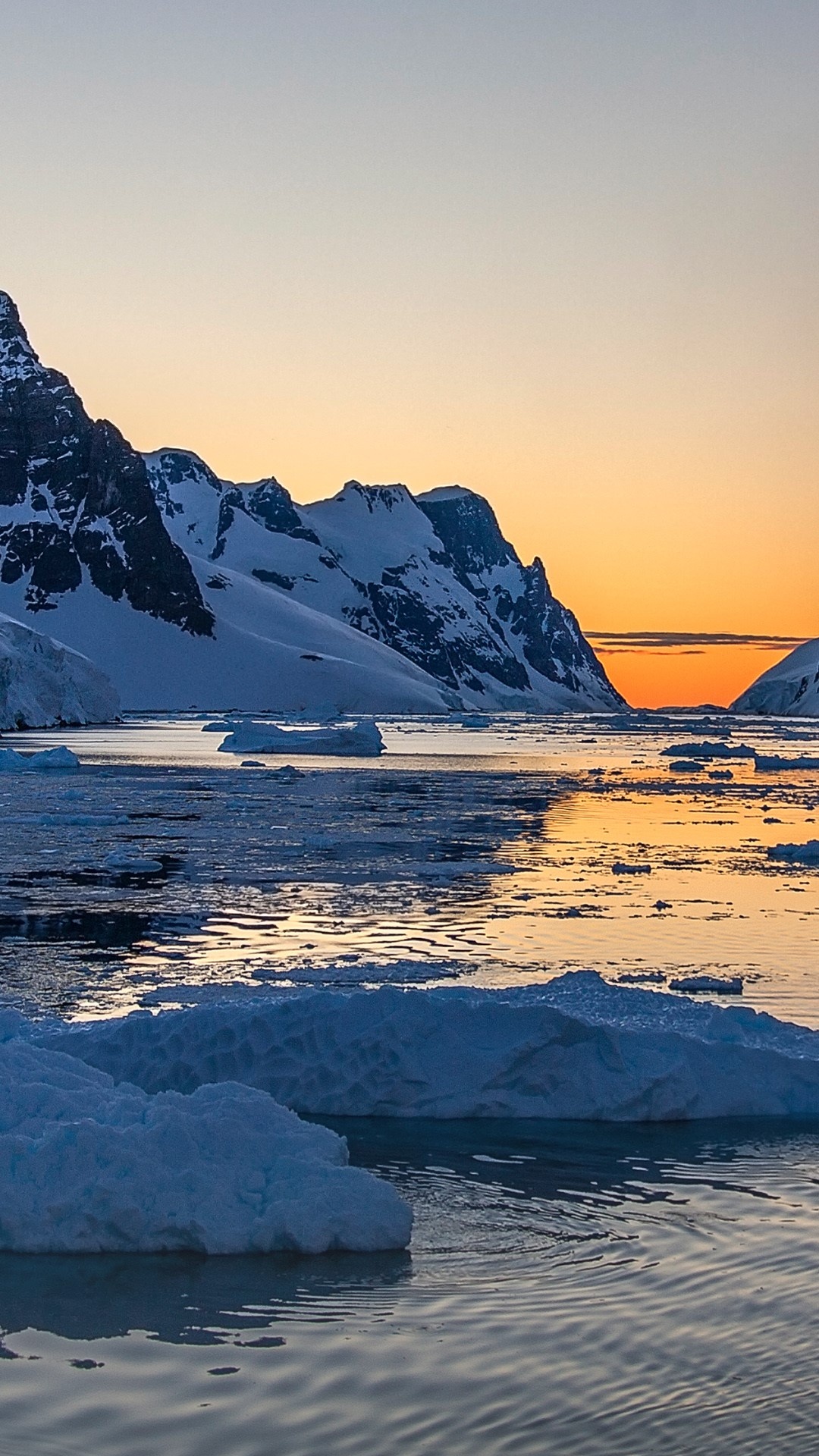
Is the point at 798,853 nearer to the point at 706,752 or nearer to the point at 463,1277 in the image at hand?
the point at 463,1277

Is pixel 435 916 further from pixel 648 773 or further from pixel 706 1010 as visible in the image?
pixel 648 773

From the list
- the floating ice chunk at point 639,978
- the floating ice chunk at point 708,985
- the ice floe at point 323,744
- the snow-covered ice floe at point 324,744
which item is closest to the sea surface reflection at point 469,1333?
the floating ice chunk at point 708,985

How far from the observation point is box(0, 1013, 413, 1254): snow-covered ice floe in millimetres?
8008

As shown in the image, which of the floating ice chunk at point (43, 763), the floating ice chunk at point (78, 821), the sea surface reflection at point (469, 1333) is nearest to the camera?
the sea surface reflection at point (469, 1333)

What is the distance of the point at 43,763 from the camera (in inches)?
2133

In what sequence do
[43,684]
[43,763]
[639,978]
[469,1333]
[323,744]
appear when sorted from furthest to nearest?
[43,684] < [323,744] < [43,763] < [639,978] < [469,1333]

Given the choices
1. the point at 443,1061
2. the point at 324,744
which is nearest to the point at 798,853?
the point at 443,1061

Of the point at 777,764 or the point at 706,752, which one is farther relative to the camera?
the point at 706,752

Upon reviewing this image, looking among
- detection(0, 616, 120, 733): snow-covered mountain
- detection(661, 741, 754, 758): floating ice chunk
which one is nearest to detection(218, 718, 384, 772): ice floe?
detection(661, 741, 754, 758): floating ice chunk

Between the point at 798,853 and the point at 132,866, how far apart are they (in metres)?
12.0

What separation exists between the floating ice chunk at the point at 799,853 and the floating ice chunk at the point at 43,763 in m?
29.6

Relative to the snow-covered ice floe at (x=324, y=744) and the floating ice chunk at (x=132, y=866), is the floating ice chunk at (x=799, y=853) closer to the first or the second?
the floating ice chunk at (x=132, y=866)

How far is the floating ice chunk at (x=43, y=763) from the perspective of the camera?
5344 centimetres

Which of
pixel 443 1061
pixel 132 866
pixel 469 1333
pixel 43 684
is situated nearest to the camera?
pixel 469 1333
